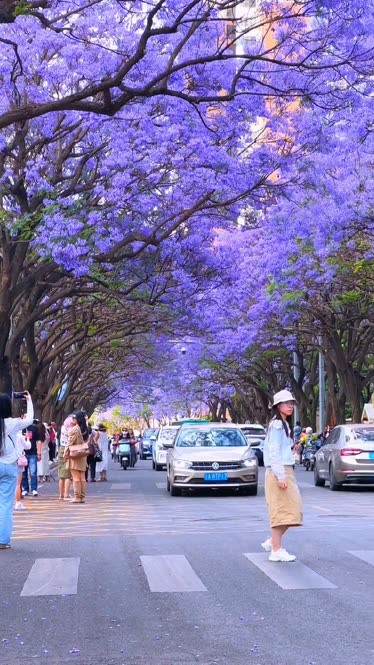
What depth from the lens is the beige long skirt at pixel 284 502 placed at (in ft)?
36.5

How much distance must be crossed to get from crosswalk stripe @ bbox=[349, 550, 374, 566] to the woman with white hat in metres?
0.76

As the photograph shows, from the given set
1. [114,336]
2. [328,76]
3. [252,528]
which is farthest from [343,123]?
[114,336]

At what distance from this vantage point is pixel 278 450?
11.2 meters

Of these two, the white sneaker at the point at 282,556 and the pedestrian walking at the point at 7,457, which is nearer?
the white sneaker at the point at 282,556

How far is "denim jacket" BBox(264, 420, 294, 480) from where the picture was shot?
36.7 ft

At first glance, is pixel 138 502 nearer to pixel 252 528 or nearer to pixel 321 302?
pixel 252 528

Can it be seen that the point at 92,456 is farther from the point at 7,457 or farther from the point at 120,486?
the point at 7,457

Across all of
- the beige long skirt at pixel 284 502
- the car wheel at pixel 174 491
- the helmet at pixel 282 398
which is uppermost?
the helmet at pixel 282 398

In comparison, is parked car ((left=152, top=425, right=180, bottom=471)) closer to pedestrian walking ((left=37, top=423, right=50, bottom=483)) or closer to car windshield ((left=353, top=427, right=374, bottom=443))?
pedestrian walking ((left=37, top=423, right=50, bottom=483))

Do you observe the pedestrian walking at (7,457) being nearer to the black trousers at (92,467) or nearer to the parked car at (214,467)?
the parked car at (214,467)

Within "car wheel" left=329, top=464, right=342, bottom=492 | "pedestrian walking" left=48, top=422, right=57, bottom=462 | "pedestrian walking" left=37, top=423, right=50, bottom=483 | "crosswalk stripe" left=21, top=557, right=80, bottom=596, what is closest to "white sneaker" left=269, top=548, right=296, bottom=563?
"crosswalk stripe" left=21, top=557, right=80, bottom=596

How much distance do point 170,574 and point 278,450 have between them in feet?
5.49

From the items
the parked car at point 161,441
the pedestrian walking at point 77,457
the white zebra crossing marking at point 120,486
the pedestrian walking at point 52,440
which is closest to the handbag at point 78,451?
the pedestrian walking at point 77,457

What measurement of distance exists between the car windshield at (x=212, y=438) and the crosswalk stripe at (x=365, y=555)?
1022 centimetres
